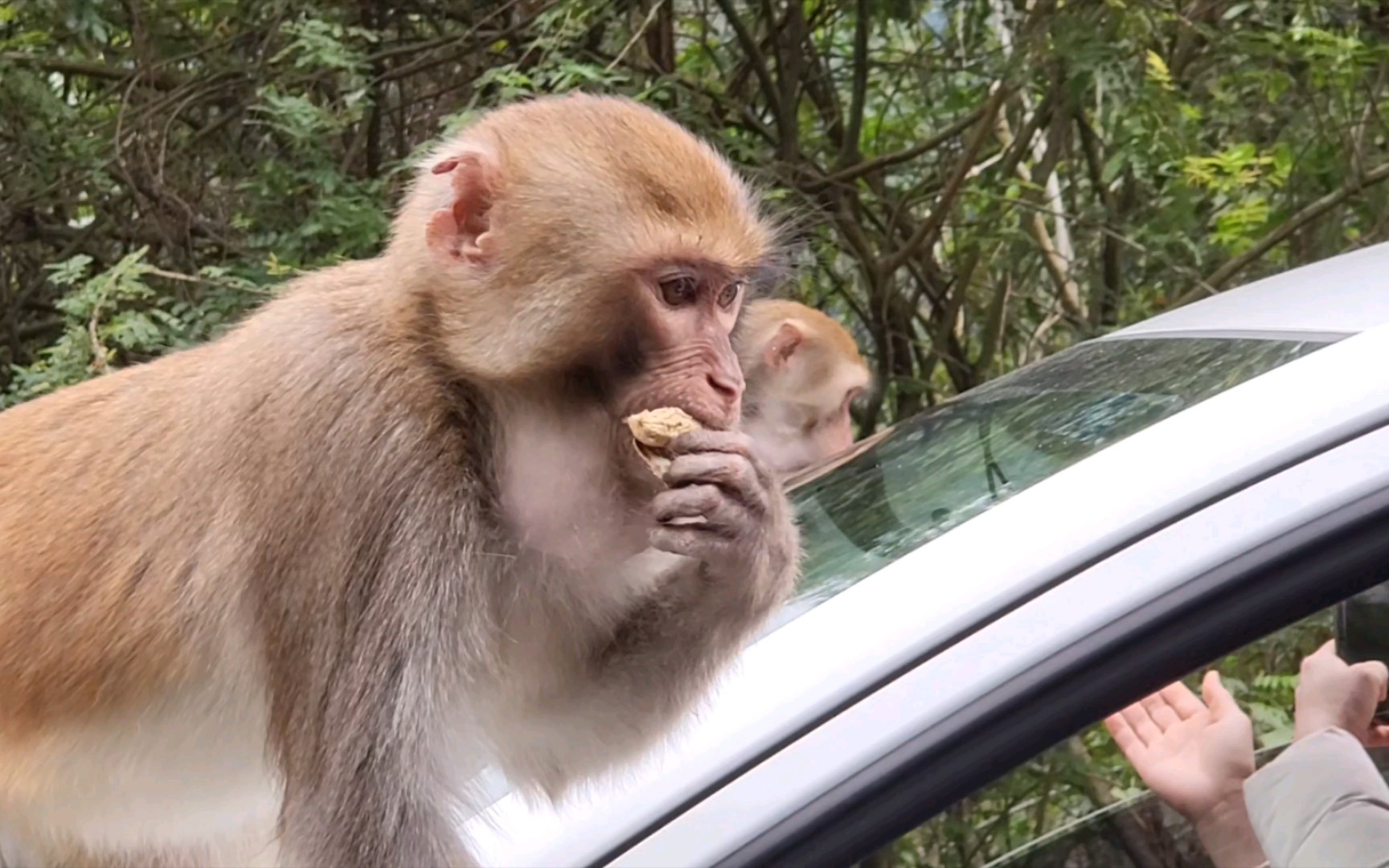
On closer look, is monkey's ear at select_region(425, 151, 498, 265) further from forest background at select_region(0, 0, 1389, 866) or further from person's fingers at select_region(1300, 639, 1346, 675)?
forest background at select_region(0, 0, 1389, 866)

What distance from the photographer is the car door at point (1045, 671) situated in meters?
1.37

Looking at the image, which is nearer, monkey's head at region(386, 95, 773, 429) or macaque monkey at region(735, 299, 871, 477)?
monkey's head at region(386, 95, 773, 429)

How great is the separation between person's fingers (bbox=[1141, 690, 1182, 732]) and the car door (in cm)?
25

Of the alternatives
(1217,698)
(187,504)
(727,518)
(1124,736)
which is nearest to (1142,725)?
(1124,736)

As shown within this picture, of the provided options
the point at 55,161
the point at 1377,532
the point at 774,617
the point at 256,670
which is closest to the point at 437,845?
the point at 256,670

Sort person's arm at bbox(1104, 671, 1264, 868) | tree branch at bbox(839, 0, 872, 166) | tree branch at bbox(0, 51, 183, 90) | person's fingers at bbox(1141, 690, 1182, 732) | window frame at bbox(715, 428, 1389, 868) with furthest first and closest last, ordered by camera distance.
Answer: tree branch at bbox(839, 0, 872, 166) < tree branch at bbox(0, 51, 183, 90) < person's arm at bbox(1104, 671, 1264, 868) < person's fingers at bbox(1141, 690, 1182, 732) < window frame at bbox(715, 428, 1389, 868)

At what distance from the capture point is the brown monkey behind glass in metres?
1.85

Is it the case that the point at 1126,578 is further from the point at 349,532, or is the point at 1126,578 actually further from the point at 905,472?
the point at 349,532

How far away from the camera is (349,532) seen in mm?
1874

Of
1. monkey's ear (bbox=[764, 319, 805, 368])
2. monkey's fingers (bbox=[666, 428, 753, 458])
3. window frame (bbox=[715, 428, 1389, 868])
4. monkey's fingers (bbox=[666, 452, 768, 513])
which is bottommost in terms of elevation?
monkey's ear (bbox=[764, 319, 805, 368])

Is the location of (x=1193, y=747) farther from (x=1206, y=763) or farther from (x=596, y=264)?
(x=596, y=264)

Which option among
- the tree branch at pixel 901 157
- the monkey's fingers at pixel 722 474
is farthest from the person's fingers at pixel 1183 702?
the tree branch at pixel 901 157

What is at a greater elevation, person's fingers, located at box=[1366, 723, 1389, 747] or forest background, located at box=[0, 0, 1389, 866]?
forest background, located at box=[0, 0, 1389, 866]

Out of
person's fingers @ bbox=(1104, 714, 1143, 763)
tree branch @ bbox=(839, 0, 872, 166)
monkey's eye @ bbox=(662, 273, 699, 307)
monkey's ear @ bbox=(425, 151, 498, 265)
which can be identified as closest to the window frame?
person's fingers @ bbox=(1104, 714, 1143, 763)
